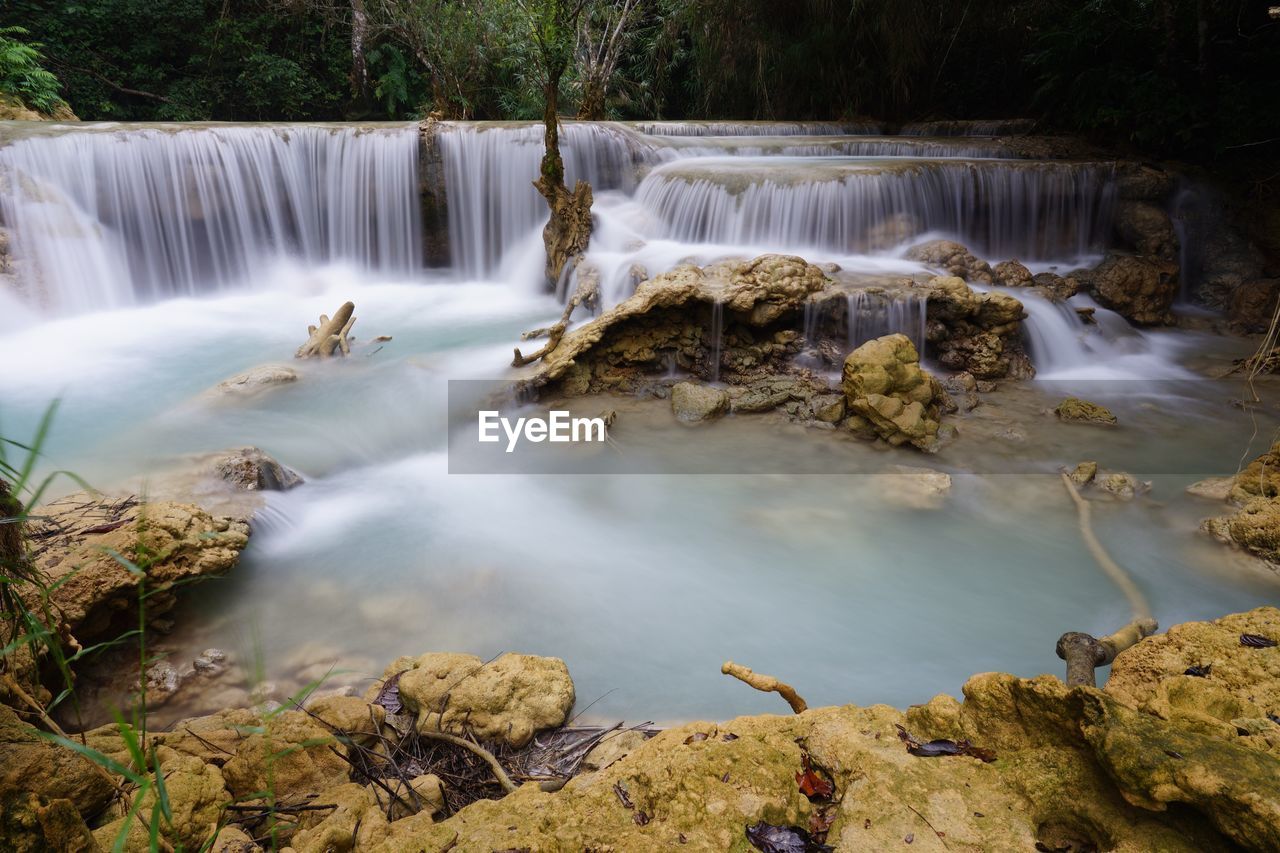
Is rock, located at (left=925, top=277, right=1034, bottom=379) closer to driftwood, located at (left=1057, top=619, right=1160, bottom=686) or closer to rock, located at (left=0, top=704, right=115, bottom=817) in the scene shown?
driftwood, located at (left=1057, top=619, right=1160, bottom=686)

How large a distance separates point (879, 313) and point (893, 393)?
141 centimetres

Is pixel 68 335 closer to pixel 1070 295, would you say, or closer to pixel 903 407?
pixel 903 407

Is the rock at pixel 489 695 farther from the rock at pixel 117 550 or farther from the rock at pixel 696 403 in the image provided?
the rock at pixel 696 403

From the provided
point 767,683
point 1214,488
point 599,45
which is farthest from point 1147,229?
point 599,45

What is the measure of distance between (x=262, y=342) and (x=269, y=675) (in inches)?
237

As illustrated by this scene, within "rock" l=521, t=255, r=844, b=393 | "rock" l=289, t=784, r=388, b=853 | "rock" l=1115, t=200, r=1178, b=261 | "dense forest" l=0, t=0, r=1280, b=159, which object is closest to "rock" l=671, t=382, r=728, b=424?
"rock" l=521, t=255, r=844, b=393

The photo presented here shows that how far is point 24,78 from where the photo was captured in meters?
12.3

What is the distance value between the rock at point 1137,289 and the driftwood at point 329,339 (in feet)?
28.1

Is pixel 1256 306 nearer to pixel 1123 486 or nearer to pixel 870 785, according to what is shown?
pixel 1123 486

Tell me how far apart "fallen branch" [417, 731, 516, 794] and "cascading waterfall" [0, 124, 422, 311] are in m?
9.50

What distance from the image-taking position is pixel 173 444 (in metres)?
5.30

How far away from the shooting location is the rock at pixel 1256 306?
8.33 m

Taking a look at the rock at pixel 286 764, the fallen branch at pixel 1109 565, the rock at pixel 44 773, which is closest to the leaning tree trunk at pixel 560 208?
the fallen branch at pixel 1109 565

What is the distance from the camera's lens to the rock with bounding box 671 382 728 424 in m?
6.07
